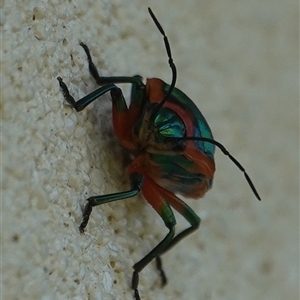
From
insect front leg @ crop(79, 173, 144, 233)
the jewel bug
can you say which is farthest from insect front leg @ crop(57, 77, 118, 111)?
insect front leg @ crop(79, 173, 144, 233)

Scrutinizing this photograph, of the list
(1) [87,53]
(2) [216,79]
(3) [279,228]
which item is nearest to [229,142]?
(2) [216,79]

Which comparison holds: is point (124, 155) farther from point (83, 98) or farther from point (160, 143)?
point (83, 98)

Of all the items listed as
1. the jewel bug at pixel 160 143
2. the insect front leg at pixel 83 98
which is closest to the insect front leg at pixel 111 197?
the jewel bug at pixel 160 143

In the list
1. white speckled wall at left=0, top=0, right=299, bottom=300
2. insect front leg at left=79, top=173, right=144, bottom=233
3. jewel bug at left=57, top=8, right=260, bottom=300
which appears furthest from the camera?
jewel bug at left=57, top=8, right=260, bottom=300

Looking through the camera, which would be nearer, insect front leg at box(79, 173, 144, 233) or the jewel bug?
insect front leg at box(79, 173, 144, 233)

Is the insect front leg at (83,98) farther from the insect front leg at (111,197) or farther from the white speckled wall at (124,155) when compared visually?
the insect front leg at (111,197)

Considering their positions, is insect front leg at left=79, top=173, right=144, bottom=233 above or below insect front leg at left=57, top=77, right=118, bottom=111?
below

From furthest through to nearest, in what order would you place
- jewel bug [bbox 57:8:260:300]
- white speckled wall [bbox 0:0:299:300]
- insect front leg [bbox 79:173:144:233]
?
jewel bug [bbox 57:8:260:300], insect front leg [bbox 79:173:144:233], white speckled wall [bbox 0:0:299:300]

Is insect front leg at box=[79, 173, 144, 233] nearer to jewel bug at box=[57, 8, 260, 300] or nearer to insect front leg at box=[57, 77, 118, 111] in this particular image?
jewel bug at box=[57, 8, 260, 300]
